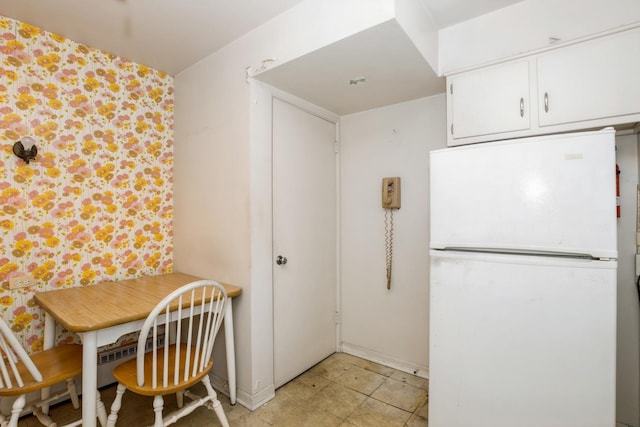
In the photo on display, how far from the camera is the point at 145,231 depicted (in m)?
2.52

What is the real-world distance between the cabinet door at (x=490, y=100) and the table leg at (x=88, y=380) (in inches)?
88.7

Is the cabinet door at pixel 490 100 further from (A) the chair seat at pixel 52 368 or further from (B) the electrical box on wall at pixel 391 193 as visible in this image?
(A) the chair seat at pixel 52 368

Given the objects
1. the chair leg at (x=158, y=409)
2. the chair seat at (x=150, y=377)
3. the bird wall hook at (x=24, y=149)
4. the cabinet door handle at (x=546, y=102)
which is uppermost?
the cabinet door handle at (x=546, y=102)

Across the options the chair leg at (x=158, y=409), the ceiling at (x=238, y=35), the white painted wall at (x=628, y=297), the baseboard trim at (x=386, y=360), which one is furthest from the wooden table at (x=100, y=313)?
the white painted wall at (x=628, y=297)

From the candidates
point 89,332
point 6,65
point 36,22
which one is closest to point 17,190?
point 6,65

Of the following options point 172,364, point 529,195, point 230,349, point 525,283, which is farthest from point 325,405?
point 529,195

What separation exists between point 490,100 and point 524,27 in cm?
42

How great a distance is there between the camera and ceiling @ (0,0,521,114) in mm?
1761

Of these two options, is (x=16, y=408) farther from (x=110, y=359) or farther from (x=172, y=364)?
(x=110, y=359)

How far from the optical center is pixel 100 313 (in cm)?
158

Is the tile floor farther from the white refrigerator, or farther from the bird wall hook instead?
the bird wall hook

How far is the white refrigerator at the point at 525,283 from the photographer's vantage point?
50.0 inches

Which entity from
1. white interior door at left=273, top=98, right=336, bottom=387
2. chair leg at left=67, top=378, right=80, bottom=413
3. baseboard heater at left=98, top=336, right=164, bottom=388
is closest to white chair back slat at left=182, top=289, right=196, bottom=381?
white interior door at left=273, top=98, right=336, bottom=387

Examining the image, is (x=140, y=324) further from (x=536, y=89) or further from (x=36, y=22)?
(x=536, y=89)
